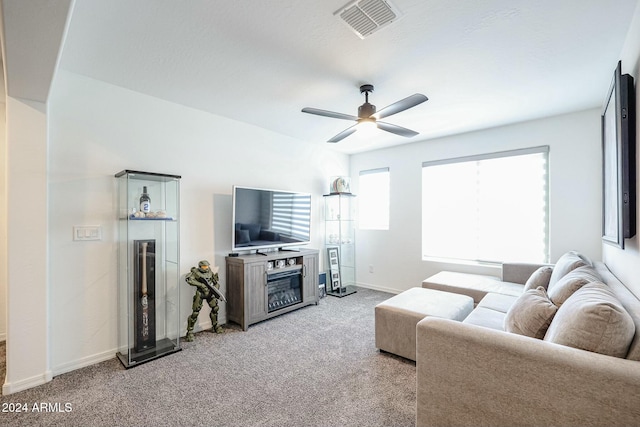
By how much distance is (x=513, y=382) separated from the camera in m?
1.25

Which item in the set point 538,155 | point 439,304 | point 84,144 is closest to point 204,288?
point 84,144

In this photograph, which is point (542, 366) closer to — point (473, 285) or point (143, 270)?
point (473, 285)

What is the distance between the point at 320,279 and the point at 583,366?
363cm

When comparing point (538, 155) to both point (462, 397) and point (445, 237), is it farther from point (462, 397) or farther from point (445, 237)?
point (462, 397)

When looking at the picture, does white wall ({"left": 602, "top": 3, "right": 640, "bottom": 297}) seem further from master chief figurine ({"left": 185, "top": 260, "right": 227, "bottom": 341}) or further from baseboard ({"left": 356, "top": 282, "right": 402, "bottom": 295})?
master chief figurine ({"left": 185, "top": 260, "right": 227, "bottom": 341})

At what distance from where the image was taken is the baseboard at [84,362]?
2.27 meters

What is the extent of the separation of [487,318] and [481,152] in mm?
2599

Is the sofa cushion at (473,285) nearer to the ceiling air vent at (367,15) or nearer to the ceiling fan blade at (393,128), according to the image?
the ceiling fan blade at (393,128)

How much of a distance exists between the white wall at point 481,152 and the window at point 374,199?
0.43 ft

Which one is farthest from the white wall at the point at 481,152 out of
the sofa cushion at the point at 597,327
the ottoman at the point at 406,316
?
the sofa cushion at the point at 597,327

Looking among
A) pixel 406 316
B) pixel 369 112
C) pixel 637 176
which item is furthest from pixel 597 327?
pixel 369 112

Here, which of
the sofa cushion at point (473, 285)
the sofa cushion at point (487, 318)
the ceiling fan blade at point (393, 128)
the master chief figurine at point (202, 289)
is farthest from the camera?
the sofa cushion at point (473, 285)

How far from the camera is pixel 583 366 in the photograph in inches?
44.3

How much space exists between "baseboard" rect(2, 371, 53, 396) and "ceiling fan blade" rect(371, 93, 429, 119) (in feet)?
11.3
